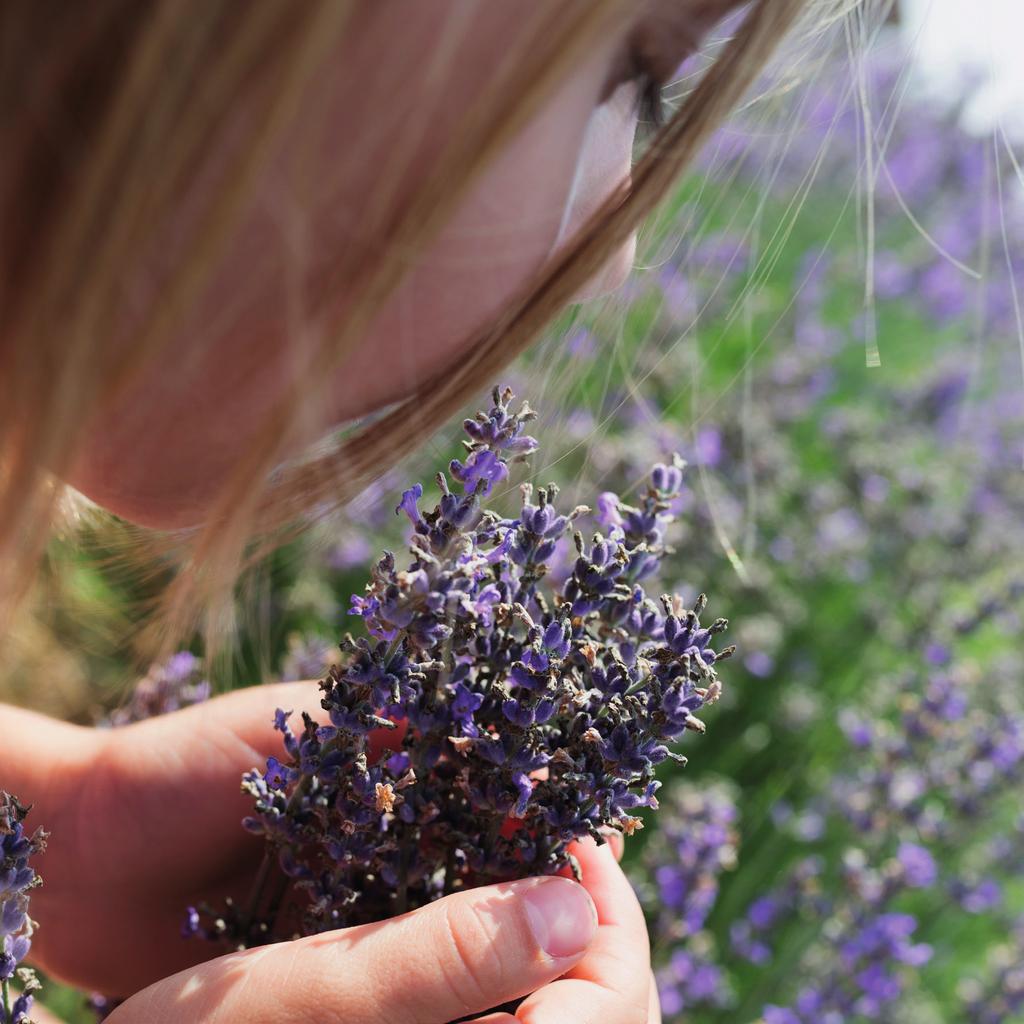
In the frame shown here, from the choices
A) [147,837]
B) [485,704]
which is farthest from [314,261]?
[147,837]

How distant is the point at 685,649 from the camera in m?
0.81

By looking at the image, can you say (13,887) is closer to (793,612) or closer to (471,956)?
(471,956)

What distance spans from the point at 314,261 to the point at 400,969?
1.68 ft

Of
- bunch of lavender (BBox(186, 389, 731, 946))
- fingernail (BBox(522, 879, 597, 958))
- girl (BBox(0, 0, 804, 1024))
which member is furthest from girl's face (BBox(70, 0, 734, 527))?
fingernail (BBox(522, 879, 597, 958))

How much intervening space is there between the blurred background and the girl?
262 mm

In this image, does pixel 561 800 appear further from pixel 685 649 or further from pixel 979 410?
pixel 979 410

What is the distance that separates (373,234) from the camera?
2.21 ft

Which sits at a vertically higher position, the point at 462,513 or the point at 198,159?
the point at 198,159

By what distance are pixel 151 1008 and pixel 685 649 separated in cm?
50

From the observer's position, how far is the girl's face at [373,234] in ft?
2.06

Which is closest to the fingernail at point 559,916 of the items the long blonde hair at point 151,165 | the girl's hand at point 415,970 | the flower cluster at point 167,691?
the girl's hand at point 415,970

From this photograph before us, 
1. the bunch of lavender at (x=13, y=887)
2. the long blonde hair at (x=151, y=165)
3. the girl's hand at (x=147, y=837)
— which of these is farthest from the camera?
the girl's hand at (x=147, y=837)

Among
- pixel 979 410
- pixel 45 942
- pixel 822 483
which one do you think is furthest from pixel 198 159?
pixel 979 410

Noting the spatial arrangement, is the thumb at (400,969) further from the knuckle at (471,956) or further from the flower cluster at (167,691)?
the flower cluster at (167,691)
